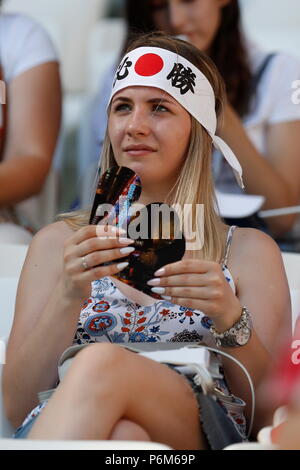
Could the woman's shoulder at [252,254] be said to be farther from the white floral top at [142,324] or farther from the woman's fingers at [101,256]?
the woman's fingers at [101,256]

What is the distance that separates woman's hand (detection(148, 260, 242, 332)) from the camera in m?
1.60

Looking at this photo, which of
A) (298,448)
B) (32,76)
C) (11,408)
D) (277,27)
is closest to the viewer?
(298,448)

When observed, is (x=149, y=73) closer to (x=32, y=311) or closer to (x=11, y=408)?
(x=32, y=311)

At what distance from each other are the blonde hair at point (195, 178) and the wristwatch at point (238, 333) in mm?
210

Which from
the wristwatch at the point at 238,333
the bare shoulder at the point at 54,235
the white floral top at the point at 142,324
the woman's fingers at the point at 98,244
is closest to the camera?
the woman's fingers at the point at 98,244

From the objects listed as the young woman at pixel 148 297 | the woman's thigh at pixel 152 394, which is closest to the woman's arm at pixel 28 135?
the young woman at pixel 148 297

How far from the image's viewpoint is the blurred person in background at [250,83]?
2738mm

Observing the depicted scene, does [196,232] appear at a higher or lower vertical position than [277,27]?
lower

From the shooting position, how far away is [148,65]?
1889 mm

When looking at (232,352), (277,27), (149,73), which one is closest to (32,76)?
(149,73)

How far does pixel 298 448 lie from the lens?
1.39 metres

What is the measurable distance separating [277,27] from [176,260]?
246 cm

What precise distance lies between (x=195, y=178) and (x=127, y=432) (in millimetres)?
596

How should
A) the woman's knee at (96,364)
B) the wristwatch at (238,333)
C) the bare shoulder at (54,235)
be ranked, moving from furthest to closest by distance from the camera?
the bare shoulder at (54,235)
the wristwatch at (238,333)
the woman's knee at (96,364)
